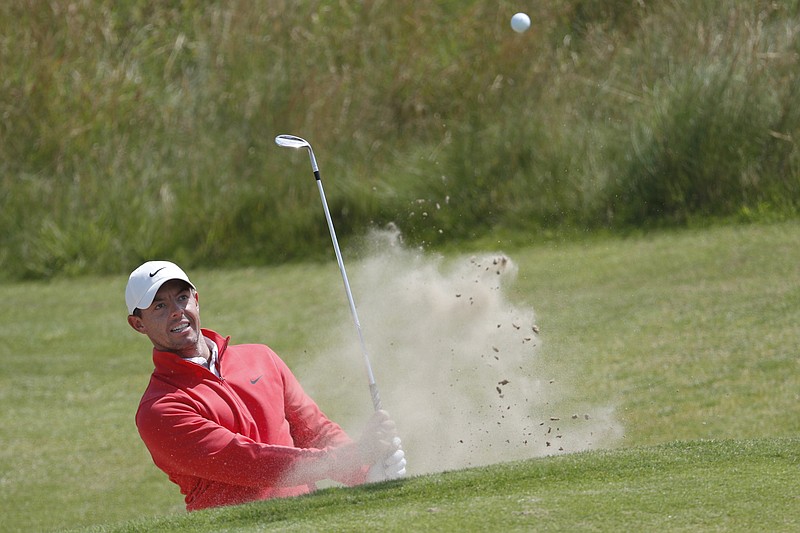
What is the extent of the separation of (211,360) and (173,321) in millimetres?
212

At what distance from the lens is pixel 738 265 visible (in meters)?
9.95

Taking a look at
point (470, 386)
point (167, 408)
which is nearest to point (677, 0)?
point (470, 386)

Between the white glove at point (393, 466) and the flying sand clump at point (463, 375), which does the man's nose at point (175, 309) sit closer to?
the white glove at point (393, 466)

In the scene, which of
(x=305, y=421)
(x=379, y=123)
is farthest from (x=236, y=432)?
(x=379, y=123)

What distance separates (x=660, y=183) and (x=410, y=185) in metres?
2.44

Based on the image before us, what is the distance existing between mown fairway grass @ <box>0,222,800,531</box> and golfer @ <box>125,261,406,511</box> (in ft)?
0.47

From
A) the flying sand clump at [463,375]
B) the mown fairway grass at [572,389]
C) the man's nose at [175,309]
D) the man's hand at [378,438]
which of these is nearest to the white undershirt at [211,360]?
the man's nose at [175,309]

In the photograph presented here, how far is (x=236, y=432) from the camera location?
170 inches

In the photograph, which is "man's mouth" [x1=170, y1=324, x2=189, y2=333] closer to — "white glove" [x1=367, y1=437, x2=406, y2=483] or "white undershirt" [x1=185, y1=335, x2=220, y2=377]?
"white undershirt" [x1=185, y1=335, x2=220, y2=377]

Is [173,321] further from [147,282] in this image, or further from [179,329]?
[147,282]

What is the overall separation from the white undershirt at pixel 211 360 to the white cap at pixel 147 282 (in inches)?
9.7

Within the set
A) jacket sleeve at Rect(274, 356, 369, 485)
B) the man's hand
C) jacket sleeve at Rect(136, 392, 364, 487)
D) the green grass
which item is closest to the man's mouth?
jacket sleeve at Rect(136, 392, 364, 487)

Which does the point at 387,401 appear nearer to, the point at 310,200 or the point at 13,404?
the point at 13,404

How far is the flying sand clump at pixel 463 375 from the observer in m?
5.87
